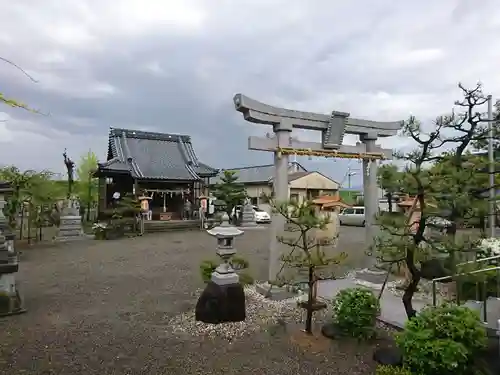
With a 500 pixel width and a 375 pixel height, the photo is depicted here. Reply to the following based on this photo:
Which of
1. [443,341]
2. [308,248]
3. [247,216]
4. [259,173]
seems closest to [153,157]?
[247,216]

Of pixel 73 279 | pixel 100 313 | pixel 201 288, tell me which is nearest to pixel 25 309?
pixel 100 313

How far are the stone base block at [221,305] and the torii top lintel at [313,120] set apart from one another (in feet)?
11.1

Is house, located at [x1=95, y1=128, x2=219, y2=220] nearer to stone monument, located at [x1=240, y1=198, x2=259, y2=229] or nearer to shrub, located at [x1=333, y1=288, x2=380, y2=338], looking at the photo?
stone monument, located at [x1=240, y1=198, x2=259, y2=229]

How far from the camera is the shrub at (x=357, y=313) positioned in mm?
5309

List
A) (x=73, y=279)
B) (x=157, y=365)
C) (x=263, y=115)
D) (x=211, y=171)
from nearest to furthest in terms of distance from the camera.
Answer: (x=157, y=365) → (x=263, y=115) → (x=73, y=279) → (x=211, y=171)

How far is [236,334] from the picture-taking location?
224 inches

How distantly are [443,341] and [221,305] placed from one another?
338cm

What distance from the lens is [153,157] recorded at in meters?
25.6

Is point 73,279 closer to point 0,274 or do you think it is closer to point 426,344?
point 0,274

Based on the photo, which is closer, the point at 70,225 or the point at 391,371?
the point at 391,371

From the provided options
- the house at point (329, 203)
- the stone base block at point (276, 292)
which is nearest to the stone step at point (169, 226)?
the house at point (329, 203)

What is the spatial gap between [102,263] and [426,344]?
10.4 m

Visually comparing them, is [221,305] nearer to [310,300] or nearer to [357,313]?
[310,300]

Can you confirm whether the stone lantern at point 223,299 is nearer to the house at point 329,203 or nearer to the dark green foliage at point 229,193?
the house at point 329,203
